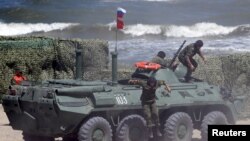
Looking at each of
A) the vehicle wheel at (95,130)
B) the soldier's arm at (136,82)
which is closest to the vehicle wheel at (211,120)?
the soldier's arm at (136,82)

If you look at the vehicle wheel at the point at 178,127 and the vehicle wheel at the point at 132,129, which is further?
the vehicle wheel at the point at 178,127

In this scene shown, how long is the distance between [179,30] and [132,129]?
114 ft

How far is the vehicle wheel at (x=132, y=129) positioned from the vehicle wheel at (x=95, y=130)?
0.37 meters

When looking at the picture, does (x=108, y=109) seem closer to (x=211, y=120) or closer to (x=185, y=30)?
(x=211, y=120)

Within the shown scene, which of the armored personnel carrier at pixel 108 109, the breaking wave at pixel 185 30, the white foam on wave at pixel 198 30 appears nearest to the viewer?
the armored personnel carrier at pixel 108 109

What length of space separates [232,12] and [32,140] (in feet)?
138

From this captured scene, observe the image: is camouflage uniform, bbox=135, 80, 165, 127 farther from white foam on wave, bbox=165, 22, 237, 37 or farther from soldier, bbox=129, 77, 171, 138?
white foam on wave, bbox=165, 22, 237, 37

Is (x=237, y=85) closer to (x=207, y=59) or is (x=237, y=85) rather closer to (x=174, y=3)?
(x=207, y=59)

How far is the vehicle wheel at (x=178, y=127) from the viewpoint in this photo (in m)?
16.3

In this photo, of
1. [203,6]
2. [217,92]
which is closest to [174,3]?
[203,6]

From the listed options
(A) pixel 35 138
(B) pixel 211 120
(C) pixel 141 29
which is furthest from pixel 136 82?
(C) pixel 141 29

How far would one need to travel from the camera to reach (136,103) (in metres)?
16.0

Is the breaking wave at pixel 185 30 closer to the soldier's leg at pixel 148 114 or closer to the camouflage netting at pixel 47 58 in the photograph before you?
the camouflage netting at pixel 47 58

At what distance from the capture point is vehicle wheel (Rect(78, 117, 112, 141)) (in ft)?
49.5
